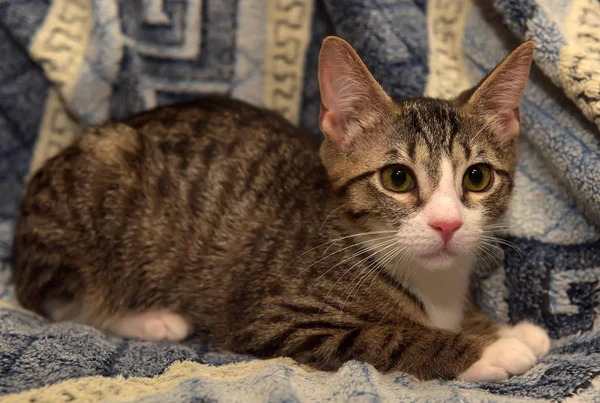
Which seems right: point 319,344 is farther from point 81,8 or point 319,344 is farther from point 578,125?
point 81,8

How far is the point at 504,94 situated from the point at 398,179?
0.36 metres

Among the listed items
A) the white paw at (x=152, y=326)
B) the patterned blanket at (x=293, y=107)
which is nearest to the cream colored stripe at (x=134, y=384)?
the patterned blanket at (x=293, y=107)

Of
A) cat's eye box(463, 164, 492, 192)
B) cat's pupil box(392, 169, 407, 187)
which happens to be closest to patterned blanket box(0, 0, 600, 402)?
cat's eye box(463, 164, 492, 192)

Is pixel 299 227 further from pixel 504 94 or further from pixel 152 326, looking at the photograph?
pixel 504 94

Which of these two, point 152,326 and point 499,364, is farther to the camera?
point 152,326

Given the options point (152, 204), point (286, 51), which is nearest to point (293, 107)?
point (286, 51)

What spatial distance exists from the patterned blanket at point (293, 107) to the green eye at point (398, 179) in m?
0.40

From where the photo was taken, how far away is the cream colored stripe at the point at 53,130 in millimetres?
2148

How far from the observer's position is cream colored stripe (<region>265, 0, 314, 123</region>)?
2.05 meters

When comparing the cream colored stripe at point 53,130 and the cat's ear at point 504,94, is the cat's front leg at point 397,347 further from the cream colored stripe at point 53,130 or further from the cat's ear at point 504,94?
Answer: the cream colored stripe at point 53,130

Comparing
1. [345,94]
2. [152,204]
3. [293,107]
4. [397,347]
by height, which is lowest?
[397,347]

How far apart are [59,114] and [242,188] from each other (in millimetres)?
860

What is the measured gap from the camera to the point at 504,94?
1489mm

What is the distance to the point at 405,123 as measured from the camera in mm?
1440
